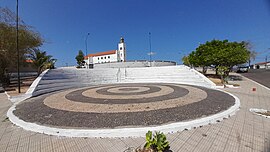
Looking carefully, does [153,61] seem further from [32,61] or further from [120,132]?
[120,132]

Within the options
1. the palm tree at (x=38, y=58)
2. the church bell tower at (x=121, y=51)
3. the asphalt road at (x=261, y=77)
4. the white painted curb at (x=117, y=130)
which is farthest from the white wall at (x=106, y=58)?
the white painted curb at (x=117, y=130)

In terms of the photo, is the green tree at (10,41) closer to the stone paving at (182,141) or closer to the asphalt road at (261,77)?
the stone paving at (182,141)

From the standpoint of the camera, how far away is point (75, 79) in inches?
591

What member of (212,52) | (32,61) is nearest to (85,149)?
(212,52)

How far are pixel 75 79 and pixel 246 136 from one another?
1503 cm

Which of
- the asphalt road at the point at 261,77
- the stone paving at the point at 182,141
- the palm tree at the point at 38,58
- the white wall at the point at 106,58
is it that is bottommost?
the stone paving at the point at 182,141

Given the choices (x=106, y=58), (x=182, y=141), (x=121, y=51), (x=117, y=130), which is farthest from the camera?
(x=106, y=58)

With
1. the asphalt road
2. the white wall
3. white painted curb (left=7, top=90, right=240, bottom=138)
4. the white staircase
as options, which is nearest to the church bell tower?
the white wall

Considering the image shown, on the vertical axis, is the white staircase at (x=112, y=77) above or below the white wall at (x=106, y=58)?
below

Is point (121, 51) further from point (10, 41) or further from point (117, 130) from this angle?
point (117, 130)

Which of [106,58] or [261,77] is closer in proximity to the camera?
[261,77]

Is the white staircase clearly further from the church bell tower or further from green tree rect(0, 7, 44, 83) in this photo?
the church bell tower

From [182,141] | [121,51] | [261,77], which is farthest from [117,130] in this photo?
[121,51]

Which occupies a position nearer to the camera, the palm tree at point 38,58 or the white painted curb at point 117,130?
the white painted curb at point 117,130
